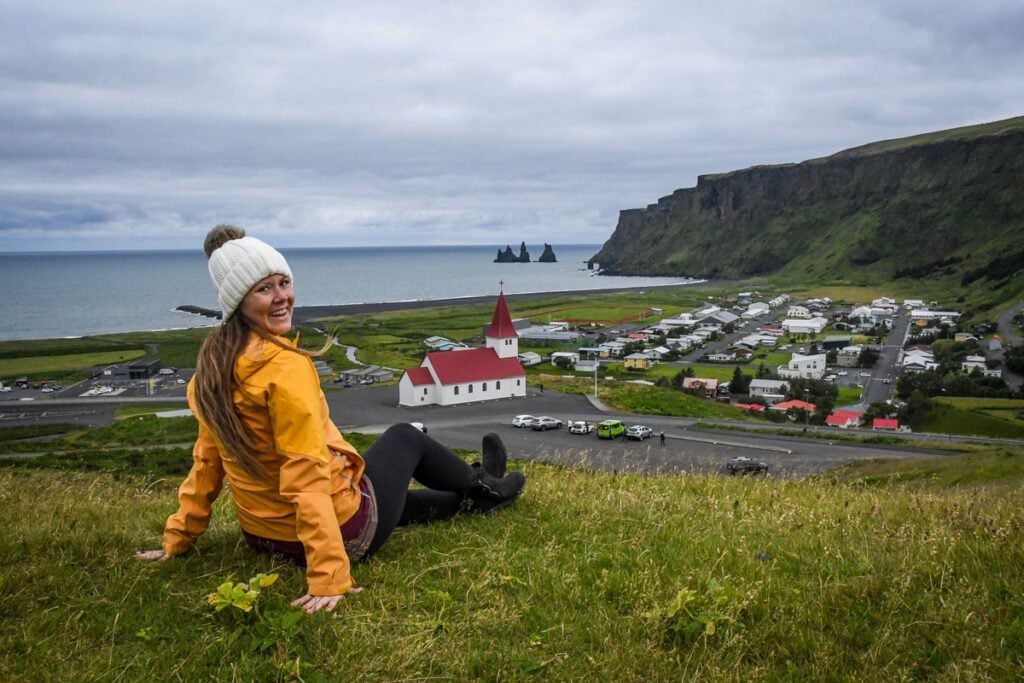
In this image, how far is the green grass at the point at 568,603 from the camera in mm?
3447

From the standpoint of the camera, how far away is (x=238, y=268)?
4.21 metres

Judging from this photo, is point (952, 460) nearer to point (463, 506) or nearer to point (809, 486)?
point (809, 486)

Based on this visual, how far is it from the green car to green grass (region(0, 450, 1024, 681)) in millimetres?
30132

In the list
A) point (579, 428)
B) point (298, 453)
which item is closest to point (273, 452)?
point (298, 453)

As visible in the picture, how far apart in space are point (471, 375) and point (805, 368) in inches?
1735

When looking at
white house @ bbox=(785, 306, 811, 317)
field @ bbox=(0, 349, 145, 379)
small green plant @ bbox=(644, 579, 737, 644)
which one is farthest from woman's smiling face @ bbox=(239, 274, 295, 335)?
white house @ bbox=(785, 306, 811, 317)

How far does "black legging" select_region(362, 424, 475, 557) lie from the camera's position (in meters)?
4.85

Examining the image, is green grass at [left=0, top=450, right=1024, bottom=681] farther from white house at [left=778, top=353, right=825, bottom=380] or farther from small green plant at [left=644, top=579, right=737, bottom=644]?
white house at [left=778, top=353, right=825, bottom=380]

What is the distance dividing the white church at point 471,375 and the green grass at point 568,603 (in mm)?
41046

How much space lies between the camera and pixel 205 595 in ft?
13.8

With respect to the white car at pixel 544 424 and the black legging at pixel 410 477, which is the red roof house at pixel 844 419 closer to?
the white car at pixel 544 424

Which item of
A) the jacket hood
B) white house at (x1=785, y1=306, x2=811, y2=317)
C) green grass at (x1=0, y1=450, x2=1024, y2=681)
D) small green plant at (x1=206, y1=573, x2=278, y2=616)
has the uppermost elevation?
the jacket hood

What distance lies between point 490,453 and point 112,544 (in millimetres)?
2895

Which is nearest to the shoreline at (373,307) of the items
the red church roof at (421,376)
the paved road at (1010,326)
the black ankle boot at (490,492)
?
the red church roof at (421,376)
